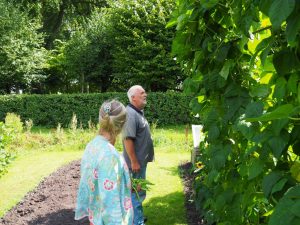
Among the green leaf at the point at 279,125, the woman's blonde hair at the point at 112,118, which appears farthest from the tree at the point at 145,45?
the green leaf at the point at 279,125

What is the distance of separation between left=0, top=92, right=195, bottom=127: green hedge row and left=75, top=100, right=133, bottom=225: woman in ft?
48.5

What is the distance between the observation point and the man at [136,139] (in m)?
5.35

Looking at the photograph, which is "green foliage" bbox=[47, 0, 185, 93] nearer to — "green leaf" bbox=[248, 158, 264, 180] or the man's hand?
the man's hand

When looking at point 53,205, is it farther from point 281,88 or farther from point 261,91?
point 281,88

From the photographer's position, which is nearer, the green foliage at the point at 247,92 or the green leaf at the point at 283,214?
the green leaf at the point at 283,214

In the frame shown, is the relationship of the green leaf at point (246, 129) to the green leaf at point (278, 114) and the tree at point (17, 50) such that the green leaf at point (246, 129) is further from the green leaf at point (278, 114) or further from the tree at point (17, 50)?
the tree at point (17, 50)

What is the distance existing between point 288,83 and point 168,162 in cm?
937

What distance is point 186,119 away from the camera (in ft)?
60.9

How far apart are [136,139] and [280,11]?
444cm

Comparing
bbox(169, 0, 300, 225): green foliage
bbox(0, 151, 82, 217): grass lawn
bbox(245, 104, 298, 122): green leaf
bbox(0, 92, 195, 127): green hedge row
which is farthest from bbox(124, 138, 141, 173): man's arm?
bbox(0, 92, 195, 127): green hedge row

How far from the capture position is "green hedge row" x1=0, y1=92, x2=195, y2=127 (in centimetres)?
1850

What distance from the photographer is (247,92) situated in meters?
2.11

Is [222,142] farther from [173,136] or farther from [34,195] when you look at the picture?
[173,136]

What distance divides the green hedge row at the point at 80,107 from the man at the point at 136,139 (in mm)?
12756
